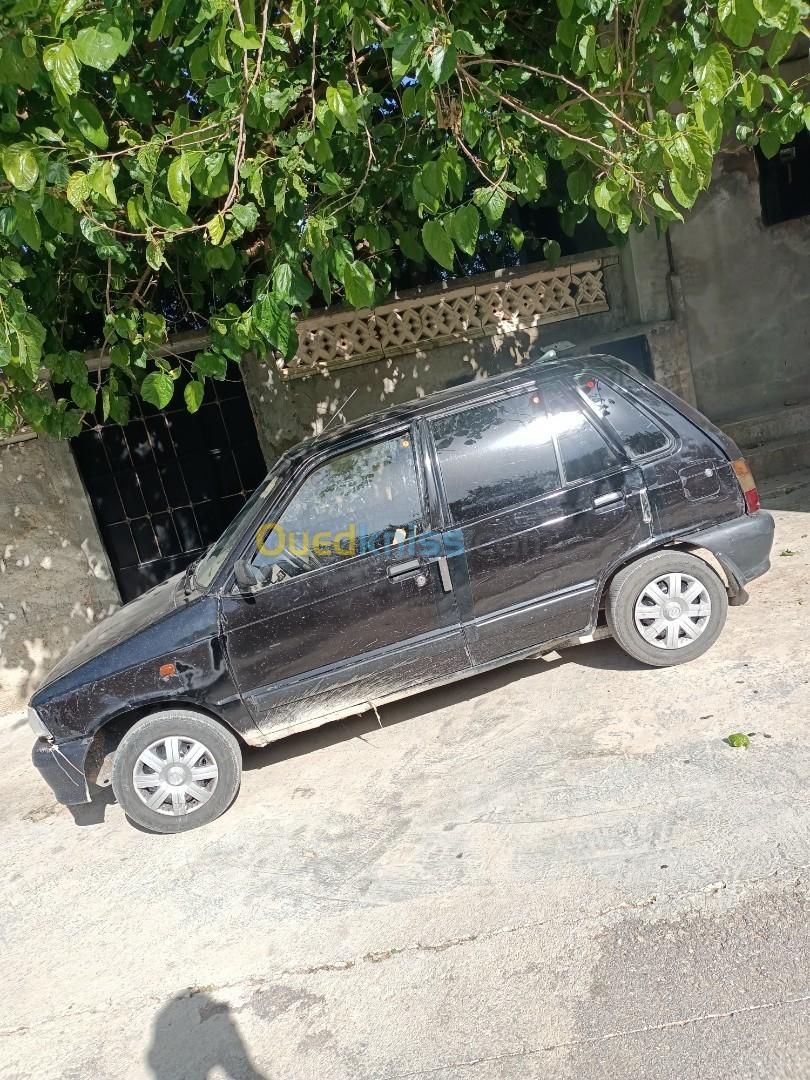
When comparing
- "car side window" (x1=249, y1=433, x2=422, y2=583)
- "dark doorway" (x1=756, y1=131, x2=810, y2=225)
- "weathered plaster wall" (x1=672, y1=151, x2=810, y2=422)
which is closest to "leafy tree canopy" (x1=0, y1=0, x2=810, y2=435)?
"car side window" (x1=249, y1=433, x2=422, y2=583)

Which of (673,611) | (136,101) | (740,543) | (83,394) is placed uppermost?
(136,101)

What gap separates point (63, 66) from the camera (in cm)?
342

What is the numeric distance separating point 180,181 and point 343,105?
0.83 metres

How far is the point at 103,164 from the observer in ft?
12.8

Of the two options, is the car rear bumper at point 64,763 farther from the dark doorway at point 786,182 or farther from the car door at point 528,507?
the dark doorway at point 786,182

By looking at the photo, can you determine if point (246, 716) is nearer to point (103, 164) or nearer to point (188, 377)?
point (103, 164)

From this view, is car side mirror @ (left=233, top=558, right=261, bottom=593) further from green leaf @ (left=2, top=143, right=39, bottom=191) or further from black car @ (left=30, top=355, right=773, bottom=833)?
green leaf @ (left=2, top=143, right=39, bottom=191)

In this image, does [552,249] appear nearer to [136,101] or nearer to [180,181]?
[136,101]

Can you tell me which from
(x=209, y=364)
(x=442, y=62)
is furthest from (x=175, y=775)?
(x=442, y=62)

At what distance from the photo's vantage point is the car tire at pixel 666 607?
15.0 feet

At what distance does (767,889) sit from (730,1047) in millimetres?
675

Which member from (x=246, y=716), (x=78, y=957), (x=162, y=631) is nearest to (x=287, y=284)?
(x=162, y=631)

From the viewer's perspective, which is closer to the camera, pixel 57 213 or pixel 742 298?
pixel 57 213

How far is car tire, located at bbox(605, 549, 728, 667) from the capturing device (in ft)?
15.0
